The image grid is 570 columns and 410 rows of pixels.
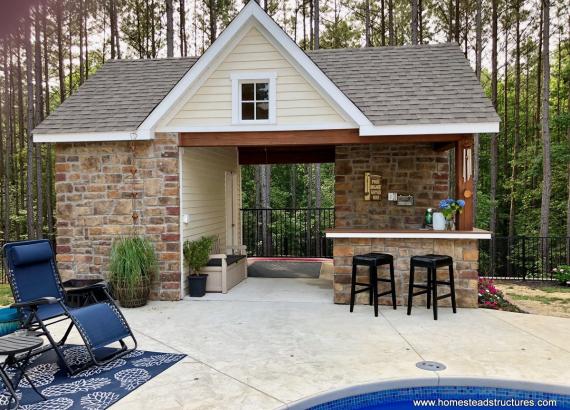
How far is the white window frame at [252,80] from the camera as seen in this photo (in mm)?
7445

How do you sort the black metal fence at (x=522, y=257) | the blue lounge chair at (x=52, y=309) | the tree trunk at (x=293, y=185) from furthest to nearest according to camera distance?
the tree trunk at (x=293, y=185) < the black metal fence at (x=522, y=257) < the blue lounge chair at (x=52, y=309)

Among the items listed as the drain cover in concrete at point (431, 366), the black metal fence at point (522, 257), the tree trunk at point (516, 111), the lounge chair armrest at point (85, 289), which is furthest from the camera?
the tree trunk at point (516, 111)

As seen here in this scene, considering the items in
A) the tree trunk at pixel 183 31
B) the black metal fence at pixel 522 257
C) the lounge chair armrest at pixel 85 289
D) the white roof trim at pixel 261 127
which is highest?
the tree trunk at pixel 183 31

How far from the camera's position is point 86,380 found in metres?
4.27

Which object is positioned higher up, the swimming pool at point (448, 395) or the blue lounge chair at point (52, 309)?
the blue lounge chair at point (52, 309)

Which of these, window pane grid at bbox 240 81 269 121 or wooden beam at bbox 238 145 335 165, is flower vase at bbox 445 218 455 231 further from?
wooden beam at bbox 238 145 335 165

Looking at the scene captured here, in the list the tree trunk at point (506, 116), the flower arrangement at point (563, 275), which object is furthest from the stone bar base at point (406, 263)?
the tree trunk at point (506, 116)

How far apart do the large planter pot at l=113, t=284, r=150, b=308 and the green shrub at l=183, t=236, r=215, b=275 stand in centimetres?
87

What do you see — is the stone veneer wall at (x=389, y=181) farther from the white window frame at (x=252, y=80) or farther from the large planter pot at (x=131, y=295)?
the large planter pot at (x=131, y=295)

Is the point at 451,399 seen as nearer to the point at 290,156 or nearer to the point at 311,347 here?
the point at 311,347

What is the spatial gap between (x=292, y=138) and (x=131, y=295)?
3381 mm

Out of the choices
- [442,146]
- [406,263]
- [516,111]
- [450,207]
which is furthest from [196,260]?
[516,111]

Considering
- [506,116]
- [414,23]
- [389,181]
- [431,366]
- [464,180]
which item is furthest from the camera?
[506,116]

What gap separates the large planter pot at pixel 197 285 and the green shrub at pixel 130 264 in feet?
2.41
